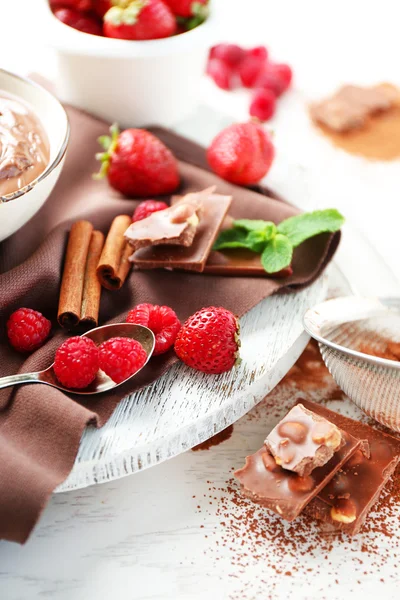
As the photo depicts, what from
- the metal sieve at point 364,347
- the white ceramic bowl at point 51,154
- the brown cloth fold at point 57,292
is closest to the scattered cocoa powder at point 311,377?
the metal sieve at point 364,347

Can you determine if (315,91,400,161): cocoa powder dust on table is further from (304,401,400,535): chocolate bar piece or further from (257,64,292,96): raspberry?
(304,401,400,535): chocolate bar piece

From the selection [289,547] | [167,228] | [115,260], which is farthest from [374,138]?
[289,547]

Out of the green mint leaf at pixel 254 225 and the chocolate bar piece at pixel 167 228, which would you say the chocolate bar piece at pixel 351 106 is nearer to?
the green mint leaf at pixel 254 225

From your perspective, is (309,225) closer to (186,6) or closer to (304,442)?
(304,442)

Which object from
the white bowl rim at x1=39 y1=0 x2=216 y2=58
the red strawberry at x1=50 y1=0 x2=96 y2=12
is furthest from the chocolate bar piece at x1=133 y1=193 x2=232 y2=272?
the red strawberry at x1=50 y1=0 x2=96 y2=12

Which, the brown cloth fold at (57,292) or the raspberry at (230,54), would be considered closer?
the brown cloth fold at (57,292)

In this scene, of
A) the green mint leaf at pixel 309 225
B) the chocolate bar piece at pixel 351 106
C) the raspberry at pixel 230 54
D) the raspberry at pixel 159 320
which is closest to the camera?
the raspberry at pixel 159 320

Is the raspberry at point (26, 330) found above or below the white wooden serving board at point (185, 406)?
below

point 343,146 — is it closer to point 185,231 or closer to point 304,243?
point 304,243
